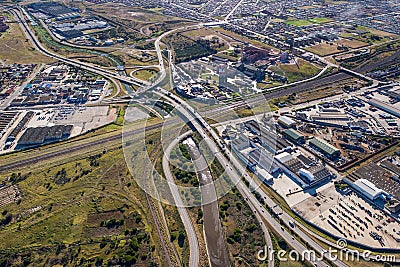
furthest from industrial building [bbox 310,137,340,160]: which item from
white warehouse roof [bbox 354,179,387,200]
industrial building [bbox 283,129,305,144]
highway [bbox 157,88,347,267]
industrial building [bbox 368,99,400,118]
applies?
industrial building [bbox 368,99,400,118]

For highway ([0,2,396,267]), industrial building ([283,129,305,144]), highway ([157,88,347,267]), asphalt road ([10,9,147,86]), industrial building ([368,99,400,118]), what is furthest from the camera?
asphalt road ([10,9,147,86])

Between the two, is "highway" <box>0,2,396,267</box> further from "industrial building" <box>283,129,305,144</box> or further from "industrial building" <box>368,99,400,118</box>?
"industrial building" <box>283,129,305,144</box>

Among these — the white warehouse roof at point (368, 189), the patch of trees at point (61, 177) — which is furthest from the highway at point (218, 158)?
the white warehouse roof at point (368, 189)

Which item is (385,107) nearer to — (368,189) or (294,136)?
(294,136)

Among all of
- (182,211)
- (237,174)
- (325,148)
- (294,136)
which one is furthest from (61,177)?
(325,148)

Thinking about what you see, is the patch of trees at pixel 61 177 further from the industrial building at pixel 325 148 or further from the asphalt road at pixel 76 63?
the industrial building at pixel 325 148
